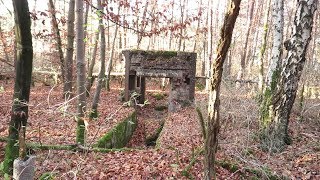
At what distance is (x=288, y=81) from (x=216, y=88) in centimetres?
394

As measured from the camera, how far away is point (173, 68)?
13.8m

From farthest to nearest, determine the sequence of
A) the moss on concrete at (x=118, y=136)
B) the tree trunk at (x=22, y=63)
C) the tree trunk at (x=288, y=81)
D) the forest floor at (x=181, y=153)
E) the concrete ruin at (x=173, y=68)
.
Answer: the concrete ruin at (x=173, y=68) → the moss on concrete at (x=118, y=136) → the tree trunk at (x=288, y=81) → the forest floor at (x=181, y=153) → the tree trunk at (x=22, y=63)

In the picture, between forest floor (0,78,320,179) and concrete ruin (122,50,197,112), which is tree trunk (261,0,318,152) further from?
concrete ruin (122,50,197,112)

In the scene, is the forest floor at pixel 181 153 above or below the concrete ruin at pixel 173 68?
below

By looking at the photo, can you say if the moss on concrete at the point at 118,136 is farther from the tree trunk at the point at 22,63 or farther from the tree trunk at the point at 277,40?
the tree trunk at the point at 277,40

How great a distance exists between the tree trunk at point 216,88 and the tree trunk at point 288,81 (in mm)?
2906

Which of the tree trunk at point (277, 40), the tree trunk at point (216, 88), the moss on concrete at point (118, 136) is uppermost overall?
the tree trunk at point (277, 40)

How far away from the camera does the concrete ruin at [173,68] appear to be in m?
13.8

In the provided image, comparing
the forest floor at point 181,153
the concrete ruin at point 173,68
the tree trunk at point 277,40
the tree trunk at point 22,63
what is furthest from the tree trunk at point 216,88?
the concrete ruin at point 173,68

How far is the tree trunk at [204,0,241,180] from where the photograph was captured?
3.06 m

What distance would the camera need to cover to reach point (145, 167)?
541 cm

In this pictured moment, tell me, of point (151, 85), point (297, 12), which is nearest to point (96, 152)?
Answer: point (297, 12)

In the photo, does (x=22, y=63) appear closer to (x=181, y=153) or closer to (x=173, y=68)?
(x=181, y=153)

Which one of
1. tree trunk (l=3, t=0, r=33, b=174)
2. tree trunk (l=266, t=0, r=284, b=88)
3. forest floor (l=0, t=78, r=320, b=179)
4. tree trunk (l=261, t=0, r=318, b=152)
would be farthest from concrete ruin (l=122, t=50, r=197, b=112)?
tree trunk (l=3, t=0, r=33, b=174)
